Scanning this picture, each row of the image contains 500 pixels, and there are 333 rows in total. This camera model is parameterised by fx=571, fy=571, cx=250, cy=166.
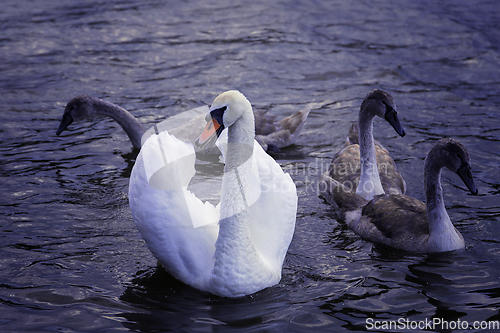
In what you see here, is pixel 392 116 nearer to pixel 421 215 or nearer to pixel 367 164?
pixel 367 164

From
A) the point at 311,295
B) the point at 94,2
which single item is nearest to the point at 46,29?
the point at 94,2

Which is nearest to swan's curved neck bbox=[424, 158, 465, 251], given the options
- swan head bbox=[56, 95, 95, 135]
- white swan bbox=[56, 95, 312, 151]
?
white swan bbox=[56, 95, 312, 151]

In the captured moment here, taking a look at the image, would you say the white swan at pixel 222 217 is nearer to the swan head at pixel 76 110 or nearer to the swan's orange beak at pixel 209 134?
the swan's orange beak at pixel 209 134

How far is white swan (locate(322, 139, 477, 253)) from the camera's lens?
6051 millimetres

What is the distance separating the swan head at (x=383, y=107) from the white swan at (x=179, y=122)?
81.3 inches

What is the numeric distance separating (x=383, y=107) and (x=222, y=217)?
10.6 ft

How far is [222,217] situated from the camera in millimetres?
5008

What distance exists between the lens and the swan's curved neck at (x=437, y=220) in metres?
6.04

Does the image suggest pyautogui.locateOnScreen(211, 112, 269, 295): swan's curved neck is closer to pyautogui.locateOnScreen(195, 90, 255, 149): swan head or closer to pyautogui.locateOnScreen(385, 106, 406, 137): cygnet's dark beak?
pyautogui.locateOnScreen(195, 90, 255, 149): swan head

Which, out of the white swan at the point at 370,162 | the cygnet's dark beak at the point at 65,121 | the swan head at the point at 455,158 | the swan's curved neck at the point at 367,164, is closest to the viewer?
the swan head at the point at 455,158

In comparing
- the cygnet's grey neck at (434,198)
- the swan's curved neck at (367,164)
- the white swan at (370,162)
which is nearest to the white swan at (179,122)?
the white swan at (370,162)

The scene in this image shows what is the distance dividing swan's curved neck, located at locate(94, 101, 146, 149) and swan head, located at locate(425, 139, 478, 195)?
487cm

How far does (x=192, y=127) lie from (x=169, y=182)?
12.7 ft

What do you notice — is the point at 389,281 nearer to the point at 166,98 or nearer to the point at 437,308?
the point at 437,308
